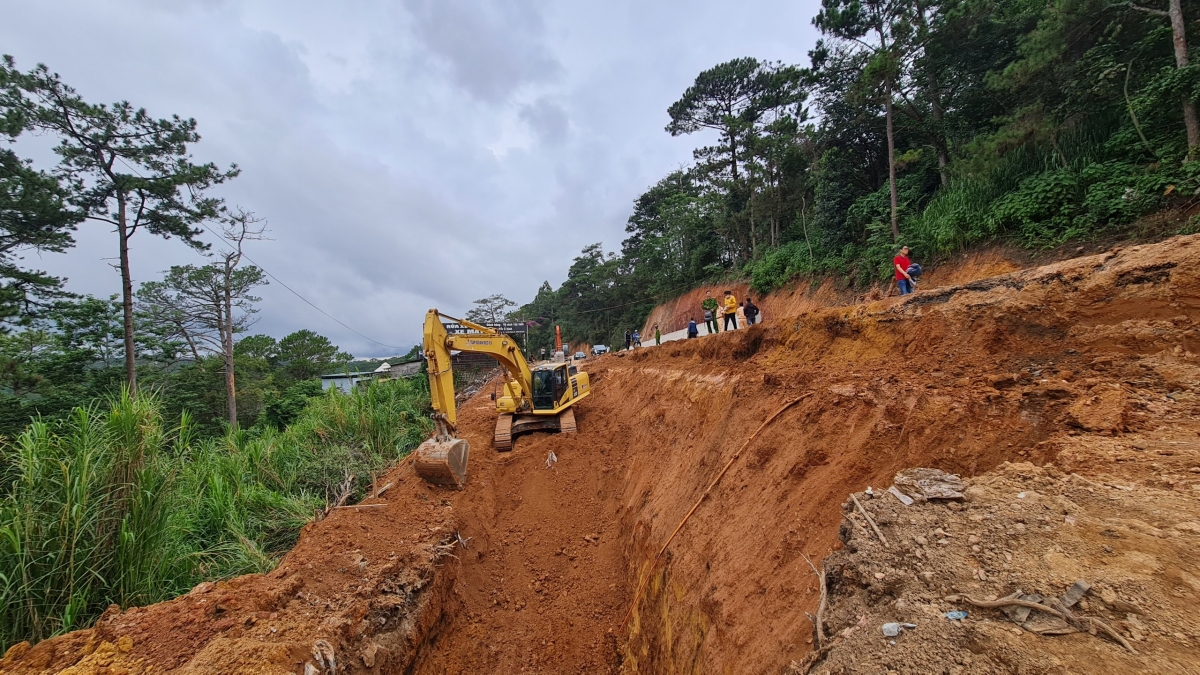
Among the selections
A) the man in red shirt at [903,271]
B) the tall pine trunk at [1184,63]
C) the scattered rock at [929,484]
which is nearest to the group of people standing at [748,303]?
the man in red shirt at [903,271]

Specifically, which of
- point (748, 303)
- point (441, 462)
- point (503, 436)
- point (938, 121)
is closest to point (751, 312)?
point (748, 303)

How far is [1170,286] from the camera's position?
3.59m

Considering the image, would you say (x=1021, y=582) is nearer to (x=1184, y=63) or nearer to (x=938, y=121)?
(x=1184, y=63)

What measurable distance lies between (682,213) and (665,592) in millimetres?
34884

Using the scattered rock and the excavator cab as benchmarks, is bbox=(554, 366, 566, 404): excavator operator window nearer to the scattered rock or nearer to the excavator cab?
the excavator cab

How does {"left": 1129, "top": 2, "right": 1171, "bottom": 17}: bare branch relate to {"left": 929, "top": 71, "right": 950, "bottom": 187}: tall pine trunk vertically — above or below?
below

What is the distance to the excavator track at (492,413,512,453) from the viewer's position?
1112cm

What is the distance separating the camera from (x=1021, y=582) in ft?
6.53

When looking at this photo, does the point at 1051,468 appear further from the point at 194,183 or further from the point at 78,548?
the point at 194,183

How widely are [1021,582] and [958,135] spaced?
18046mm

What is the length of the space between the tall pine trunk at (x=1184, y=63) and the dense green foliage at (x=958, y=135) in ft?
0.15

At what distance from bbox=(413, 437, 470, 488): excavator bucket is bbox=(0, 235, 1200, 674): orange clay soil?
263 millimetres

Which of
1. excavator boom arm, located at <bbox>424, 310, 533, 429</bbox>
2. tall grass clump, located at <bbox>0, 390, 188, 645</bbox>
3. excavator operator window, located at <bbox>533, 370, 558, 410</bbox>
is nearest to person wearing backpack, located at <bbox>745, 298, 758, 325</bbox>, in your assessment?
excavator operator window, located at <bbox>533, 370, 558, 410</bbox>

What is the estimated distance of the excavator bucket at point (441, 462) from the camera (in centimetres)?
766
